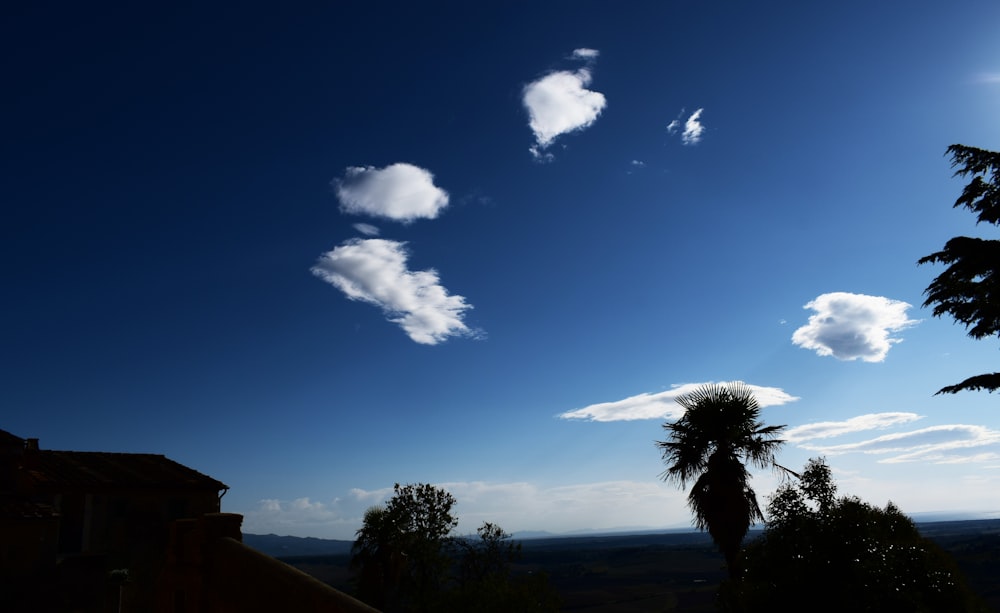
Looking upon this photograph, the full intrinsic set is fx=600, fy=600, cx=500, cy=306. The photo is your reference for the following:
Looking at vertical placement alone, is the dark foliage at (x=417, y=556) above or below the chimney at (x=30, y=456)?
below

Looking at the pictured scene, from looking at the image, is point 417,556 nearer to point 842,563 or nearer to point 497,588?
point 497,588

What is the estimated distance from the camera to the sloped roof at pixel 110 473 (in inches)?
1083

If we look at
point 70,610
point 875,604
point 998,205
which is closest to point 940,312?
point 998,205

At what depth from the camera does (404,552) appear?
92.2ft

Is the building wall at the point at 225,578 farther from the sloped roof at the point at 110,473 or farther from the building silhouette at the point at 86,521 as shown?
the sloped roof at the point at 110,473

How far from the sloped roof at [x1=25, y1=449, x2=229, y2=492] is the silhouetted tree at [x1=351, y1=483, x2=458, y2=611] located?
10493mm

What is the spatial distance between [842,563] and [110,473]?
104 feet

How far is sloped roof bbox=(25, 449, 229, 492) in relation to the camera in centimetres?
2750

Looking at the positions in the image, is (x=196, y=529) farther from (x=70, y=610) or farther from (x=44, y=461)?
(x=44, y=461)

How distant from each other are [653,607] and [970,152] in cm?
9292

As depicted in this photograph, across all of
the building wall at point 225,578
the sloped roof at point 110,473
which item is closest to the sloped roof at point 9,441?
the sloped roof at point 110,473

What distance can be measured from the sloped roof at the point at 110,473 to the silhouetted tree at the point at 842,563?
27887 millimetres

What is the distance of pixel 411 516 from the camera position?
2909 cm

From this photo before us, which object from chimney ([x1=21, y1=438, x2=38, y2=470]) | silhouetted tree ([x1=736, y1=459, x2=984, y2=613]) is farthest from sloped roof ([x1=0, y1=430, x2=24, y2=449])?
silhouetted tree ([x1=736, y1=459, x2=984, y2=613])
